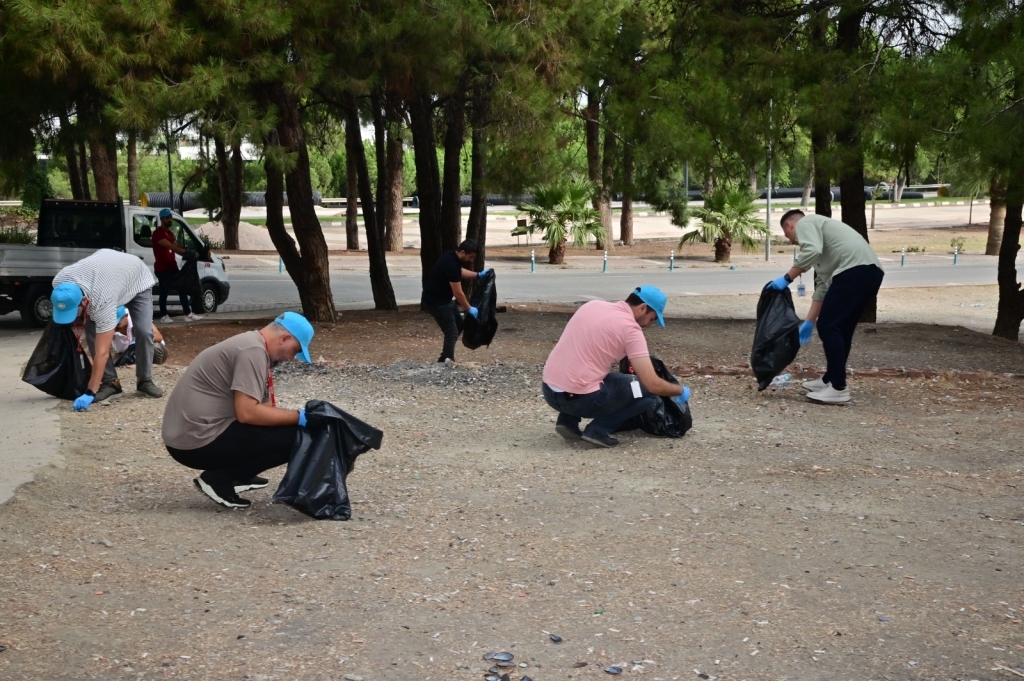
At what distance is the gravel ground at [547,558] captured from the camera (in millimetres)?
4578

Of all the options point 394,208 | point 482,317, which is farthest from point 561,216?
point 482,317

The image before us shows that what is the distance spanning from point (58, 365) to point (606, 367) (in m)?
4.48

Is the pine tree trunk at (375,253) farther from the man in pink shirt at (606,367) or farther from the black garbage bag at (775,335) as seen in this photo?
the man in pink shirt at (606,367)

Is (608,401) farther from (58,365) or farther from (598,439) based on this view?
(58,365)

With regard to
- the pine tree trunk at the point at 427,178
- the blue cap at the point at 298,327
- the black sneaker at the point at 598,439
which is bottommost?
the black sneaker at the point at 598,439

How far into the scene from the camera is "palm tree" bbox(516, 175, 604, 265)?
109ft

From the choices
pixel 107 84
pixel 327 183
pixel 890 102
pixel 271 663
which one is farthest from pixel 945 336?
pixel 327 183

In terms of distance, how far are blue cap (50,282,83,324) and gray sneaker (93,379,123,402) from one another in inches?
33.0

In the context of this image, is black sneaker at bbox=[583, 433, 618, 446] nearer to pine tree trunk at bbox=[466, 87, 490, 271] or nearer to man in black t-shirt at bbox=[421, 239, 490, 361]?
man in black t-shirt at bbox=[421, 239, 490, 361]

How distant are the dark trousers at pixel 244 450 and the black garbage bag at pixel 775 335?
181 inches

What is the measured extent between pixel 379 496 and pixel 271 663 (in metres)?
2.51

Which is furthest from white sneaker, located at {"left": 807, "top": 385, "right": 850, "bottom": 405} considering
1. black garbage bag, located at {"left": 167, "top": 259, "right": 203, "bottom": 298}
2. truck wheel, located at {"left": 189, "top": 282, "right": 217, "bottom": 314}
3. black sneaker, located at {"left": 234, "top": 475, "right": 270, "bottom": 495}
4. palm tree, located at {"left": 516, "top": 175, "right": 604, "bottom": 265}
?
palm tree, located at {"left": 516, "top": 175, "right": 604, "bottom": 265}

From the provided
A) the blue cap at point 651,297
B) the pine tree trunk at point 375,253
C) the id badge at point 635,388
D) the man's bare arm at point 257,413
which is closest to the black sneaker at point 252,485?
the man's bare arm at point 257,413

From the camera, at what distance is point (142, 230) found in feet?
62.0
